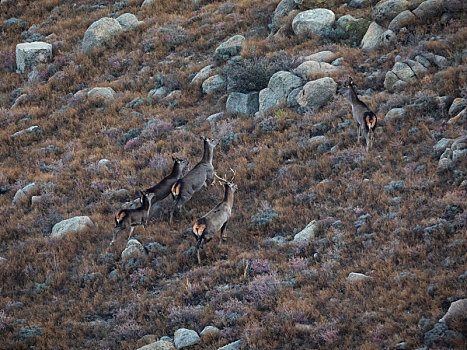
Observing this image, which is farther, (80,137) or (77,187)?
(80,137)

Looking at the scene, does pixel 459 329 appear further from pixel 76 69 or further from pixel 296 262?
pixel 76 69

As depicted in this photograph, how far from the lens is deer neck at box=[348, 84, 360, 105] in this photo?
16.5 meters

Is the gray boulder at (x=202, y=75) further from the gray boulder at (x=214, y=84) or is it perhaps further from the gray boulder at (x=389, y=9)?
the gray boulder at (x=389, y=9)

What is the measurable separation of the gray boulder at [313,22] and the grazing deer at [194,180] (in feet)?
25.1

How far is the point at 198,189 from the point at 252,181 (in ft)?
4.81

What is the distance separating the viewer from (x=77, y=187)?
17.7 meters

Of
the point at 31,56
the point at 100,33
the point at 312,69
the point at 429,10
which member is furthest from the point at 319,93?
the point at 31,56

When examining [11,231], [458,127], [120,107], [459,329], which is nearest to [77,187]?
[11,231]

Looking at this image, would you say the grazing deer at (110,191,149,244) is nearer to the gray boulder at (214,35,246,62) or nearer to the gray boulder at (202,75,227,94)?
the gray boulder at (202,75,227,94)

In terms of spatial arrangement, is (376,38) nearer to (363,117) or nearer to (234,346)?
(363,117)

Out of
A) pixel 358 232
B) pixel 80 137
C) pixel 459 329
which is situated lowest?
pixel 80 137

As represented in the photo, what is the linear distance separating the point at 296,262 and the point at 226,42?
13956 millimetres

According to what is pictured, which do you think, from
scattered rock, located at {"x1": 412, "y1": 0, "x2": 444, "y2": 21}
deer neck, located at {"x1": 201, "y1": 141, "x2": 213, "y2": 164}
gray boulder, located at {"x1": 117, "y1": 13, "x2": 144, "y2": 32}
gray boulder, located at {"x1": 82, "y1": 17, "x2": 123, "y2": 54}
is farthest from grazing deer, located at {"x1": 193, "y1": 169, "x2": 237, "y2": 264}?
gray boulder, located at {"x1": 117, "y1": 13, "x2": 144, "y2": 32}

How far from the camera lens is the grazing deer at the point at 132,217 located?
14.6m
